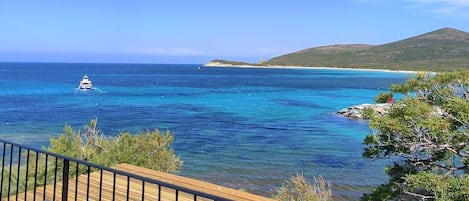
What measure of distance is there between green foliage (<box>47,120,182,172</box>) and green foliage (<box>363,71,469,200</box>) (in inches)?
257

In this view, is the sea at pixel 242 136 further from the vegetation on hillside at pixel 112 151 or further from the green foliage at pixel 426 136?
the vegetation on hillside at pixel 112 151

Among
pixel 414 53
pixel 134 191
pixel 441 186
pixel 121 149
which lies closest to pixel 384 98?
pixel 441 186

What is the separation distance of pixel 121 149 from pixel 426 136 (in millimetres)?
8310

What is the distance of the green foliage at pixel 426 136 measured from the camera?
7672mm

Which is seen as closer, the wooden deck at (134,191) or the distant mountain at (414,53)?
the wooden deck at (134,191)

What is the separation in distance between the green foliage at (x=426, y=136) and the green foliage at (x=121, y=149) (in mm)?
6524

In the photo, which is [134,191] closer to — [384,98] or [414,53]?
[384,98]

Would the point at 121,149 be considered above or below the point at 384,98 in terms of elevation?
below

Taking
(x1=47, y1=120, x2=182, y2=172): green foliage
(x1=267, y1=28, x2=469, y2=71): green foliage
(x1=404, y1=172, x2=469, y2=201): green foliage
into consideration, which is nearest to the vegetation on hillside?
(x1=47, y1=120, x2=182, y2=172): green foliage

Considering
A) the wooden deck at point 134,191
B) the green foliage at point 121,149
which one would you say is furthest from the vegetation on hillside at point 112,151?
the wooden deck at point 134,191

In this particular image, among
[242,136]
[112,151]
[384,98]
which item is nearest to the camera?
[384,98]

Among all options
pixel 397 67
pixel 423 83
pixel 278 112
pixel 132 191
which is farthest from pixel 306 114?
pixel 397 67

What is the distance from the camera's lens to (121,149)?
12727 millimetres

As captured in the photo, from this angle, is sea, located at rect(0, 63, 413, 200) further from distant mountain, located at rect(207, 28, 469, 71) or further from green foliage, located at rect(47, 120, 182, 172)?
distant mountain, located at rect(207, 28, 469, 71)
